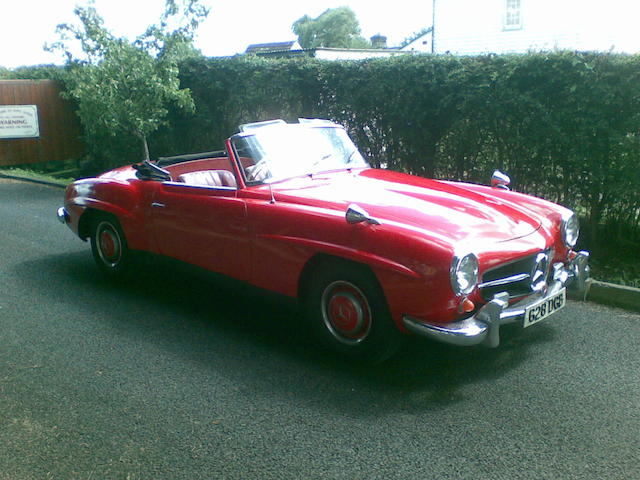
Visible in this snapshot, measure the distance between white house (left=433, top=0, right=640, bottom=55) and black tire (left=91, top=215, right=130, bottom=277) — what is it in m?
16.9

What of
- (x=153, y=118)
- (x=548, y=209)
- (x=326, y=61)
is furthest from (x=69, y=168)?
(x=548, y=209)

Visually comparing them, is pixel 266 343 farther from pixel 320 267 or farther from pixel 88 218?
pixel 88 218

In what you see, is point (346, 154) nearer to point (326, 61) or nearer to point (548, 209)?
point (548, 209)

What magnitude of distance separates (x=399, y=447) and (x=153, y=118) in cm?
1010

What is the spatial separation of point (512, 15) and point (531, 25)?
76 centimetres

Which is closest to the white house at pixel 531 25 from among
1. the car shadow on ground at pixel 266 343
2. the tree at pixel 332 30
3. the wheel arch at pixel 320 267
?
the car shadow on ground at pixel 266 343

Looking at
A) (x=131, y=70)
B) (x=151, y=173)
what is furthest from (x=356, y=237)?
(x=131, y=70)

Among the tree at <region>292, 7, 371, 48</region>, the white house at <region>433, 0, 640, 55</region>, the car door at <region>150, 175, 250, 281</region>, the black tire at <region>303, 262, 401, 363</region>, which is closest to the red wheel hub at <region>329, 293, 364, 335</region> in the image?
the black tire at <region>303, 262, 401, 363</region>

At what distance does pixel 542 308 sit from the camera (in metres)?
4.10

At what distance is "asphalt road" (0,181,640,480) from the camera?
10.3 feet

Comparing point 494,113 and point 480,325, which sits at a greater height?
point 494,113

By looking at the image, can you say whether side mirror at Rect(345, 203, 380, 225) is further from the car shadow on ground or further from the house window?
the house window

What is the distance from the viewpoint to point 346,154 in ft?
17.8

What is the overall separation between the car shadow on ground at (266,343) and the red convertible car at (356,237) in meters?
0.19
